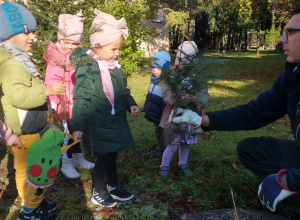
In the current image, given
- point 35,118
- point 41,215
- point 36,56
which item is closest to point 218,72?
point 35,118

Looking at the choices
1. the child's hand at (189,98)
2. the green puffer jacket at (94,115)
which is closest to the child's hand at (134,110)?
the green puffer jacket at (94,115)

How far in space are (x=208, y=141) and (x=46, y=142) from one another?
324 centimetres

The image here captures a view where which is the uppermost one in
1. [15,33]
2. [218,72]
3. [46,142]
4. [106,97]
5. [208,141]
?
[15,33]

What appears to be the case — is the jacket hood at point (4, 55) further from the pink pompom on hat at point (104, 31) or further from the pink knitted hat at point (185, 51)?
the pink knitted hat at point (185, 51)

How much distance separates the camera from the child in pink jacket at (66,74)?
285cm

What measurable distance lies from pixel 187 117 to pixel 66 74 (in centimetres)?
175

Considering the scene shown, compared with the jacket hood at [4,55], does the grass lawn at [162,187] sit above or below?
below

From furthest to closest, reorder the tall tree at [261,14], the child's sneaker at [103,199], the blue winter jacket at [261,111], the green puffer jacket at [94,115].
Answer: the tall tree at [261,14] < the child's sneaker at [103,199] < the green puffer jacket at [94,115] < the blue winter jacket at [261,111]

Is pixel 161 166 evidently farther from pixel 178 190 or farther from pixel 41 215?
pixel 41 215

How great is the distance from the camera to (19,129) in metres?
2.66

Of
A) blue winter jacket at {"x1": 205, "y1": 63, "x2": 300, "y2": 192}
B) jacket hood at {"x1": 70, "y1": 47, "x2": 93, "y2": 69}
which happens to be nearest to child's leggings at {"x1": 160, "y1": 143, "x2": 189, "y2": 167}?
blue winter jacket at {"x1": 205, "y1": 63, "x2": 300, "y2": 192}

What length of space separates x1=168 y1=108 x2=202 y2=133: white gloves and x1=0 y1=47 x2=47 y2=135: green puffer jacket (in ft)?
3.75

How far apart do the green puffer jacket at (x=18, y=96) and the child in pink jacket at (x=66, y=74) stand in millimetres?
239

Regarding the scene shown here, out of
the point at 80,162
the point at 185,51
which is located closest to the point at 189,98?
the point at 185,51
